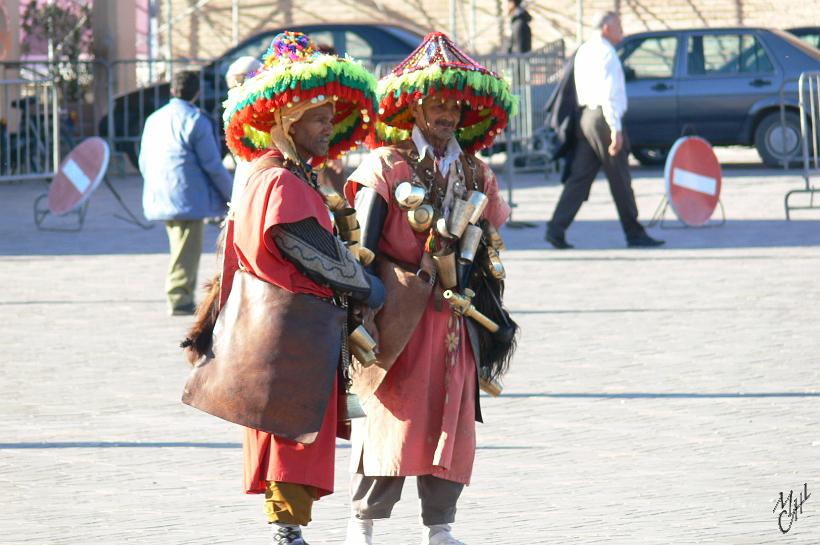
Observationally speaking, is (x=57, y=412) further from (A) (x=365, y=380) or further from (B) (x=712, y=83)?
(B) (x=712, y=83)

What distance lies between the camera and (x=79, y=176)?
50.8 ft

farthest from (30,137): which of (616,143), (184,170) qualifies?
(184,170)

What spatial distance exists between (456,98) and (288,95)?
28.1 inches

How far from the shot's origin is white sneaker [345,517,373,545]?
5254mm

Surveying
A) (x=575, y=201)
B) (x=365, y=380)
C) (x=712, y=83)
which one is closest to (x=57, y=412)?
(x=365, y=380)

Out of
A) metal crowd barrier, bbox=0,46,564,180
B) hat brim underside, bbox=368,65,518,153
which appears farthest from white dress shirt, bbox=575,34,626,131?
hat brim underside, bbox=368,65,518,153

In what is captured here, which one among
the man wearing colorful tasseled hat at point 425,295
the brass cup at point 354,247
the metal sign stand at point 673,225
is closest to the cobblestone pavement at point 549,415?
the man wearing colorful tasseled hat at point 425,295

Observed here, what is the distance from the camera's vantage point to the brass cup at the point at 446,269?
5234 millimetres

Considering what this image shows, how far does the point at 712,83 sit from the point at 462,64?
51.8 feet

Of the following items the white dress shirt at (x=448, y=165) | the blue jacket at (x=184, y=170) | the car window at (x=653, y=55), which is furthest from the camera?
the car window at (x=653, y=55)

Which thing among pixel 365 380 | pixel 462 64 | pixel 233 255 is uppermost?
pixel 462 64

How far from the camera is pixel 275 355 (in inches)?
184

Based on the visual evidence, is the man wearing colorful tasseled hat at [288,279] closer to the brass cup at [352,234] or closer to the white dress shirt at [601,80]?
the brass cup at [352,234]

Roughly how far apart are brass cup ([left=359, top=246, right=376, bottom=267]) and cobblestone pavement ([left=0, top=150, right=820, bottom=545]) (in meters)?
1.02
